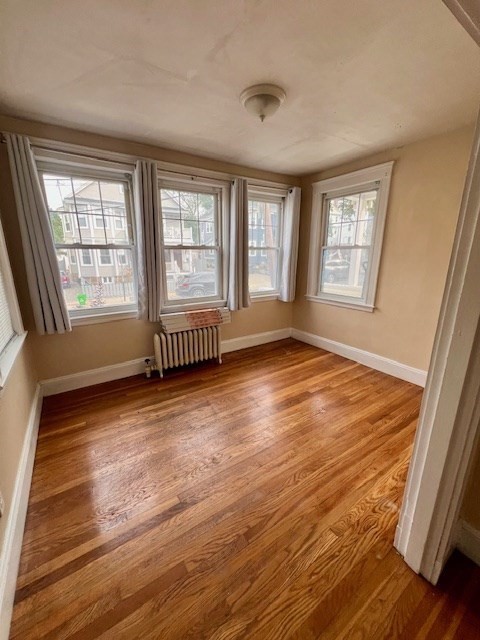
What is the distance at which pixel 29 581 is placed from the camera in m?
1.16

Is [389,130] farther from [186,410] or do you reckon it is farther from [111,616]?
[111,616]

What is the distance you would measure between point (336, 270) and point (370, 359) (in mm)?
1261

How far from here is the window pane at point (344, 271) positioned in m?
3.31

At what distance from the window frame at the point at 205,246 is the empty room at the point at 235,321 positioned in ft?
0.11

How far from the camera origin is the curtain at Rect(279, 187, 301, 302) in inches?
148

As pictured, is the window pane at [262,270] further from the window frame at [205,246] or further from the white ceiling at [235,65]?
the white ceiling at [235,65]

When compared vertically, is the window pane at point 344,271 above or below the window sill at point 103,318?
above

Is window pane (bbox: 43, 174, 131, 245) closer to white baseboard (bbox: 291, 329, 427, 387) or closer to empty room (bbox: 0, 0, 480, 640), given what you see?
empty room (bbox: 0, 0, 480, 640)

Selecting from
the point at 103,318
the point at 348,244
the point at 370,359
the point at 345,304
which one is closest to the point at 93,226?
the point at 103,318

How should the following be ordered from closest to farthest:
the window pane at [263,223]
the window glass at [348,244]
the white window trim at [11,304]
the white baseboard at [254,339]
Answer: the white window trim at [11,304] < the window glass at [348,244] < the window pane at [263,223] < the white baseboard at [254,339]

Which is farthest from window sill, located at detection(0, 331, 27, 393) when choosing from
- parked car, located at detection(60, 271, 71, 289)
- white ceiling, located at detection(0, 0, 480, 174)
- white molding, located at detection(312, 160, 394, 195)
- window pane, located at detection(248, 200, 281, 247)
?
white molding, located at detection(312, 160, 394, 195)

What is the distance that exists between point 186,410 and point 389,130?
3092 mm

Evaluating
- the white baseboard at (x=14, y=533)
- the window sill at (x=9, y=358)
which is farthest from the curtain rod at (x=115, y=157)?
the white baseboard at (x=14, y=533)

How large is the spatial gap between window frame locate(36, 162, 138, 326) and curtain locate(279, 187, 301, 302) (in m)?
2.09
